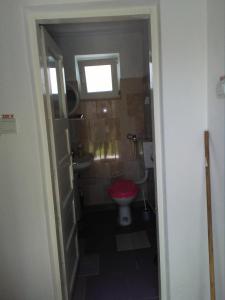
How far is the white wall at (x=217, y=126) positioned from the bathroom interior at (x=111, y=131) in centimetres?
119

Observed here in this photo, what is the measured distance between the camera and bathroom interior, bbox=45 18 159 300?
277cm

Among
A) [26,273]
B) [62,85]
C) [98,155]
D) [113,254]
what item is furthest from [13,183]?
[98,155]

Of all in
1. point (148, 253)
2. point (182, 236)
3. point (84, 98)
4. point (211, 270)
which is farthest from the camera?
point (84, 98)

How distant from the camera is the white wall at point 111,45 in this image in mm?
2990

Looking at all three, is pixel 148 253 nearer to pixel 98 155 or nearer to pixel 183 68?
pixel 98 155

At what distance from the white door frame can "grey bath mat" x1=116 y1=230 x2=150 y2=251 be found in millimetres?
888

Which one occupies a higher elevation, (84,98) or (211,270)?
(84,98)

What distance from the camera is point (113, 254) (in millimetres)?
2361

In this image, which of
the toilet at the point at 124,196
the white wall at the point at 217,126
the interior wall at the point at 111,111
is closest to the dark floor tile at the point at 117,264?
the toilet at the point at 124,196

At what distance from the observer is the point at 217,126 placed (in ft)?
4.14

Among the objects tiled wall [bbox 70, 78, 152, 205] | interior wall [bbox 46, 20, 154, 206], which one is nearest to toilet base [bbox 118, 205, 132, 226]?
interior wall [bbox 46, 20, 154, 206]

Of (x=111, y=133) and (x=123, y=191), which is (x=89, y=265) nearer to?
(x=123, y=191)

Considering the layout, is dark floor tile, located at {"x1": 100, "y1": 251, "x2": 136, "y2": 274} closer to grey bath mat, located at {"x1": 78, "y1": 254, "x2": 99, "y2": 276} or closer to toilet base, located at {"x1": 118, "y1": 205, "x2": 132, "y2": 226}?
grey bath mat, located at {"x1": 78, "y1": 254, "x2": 99, "y2": 276}

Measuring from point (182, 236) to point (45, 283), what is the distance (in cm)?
92
